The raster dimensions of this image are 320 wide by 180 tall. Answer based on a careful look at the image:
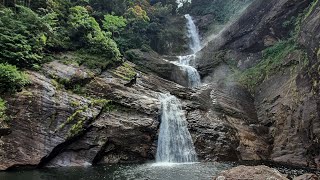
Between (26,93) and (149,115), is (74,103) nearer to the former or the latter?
(26,93)

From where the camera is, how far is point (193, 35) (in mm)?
47812

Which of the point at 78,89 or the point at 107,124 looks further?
the point at 78,89

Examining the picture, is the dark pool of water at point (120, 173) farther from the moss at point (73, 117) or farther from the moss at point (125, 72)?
the moss at point (125, 72)

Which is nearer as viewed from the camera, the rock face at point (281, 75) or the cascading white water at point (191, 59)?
the rock face at point (281, 75)

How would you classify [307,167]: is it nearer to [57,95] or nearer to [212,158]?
[212,158]

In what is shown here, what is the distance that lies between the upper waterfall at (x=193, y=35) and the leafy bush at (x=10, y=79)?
1108 inches

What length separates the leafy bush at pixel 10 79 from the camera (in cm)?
2053

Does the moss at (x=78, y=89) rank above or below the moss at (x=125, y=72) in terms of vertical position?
below

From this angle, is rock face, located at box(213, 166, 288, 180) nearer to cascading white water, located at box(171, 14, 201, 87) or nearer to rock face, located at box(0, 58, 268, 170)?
rock face, located at box(0, 58, 268, 170)

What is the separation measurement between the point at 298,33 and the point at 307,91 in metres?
8.83

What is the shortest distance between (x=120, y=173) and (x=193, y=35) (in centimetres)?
3343

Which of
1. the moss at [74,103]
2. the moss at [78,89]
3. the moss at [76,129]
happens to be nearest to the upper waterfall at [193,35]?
the moss at [78,89]

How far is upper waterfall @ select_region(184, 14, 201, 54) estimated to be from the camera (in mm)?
45656

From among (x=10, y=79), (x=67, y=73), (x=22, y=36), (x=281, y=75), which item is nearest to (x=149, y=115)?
(x=67, y=73)
